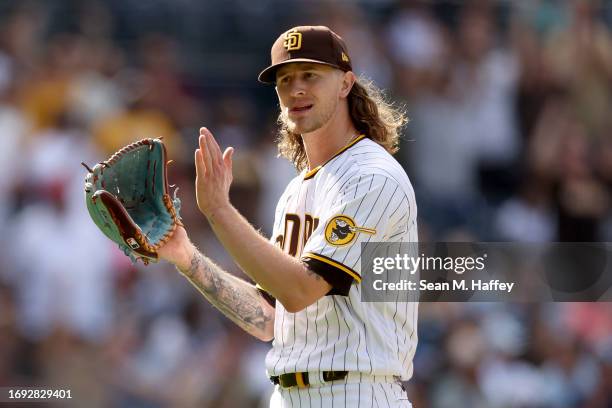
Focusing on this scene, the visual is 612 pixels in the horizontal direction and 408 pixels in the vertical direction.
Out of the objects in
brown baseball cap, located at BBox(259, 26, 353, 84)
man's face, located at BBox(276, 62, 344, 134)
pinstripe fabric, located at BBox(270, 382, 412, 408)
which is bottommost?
pinstripe fabric, located at BBox(270, 382, 412, 408)

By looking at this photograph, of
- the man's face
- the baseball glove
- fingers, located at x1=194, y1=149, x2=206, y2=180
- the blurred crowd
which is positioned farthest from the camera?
the blurred crowd

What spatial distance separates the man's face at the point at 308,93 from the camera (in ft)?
11.5

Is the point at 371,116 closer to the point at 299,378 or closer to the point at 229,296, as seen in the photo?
the point at 229,296

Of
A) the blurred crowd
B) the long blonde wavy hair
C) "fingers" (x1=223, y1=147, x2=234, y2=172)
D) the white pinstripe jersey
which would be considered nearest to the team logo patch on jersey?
the white pinstripe jersey

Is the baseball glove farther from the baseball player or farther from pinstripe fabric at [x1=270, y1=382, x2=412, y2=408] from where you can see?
pinstripe fabric at [x1=270, y1=382, x2=412, y2=408]

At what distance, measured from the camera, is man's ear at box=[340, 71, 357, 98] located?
3617mm

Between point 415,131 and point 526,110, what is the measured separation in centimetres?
97

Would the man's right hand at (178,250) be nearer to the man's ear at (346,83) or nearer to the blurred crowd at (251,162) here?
the man's ear at (346,83)

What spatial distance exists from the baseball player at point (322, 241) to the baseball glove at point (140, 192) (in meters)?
0.10

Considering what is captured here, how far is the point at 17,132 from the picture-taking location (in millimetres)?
7035

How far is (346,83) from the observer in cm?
364

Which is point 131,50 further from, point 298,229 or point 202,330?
point 298,229

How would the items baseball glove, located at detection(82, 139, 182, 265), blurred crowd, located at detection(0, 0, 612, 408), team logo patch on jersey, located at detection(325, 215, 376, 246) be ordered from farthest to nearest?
blurred crowd, located at detection(0, 0, 612, 408), baseball glove, located at detection(82, 139, 182, 265), team logo patch on jersey, located at detection(325, 215, 376, 246)

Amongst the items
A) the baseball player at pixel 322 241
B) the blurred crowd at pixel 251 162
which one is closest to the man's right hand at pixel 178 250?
the baseball player at pixel 322 241
